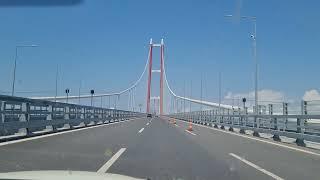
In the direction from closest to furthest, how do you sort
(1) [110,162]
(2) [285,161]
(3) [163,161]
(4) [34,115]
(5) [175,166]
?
(5) [175,166] < (1) [110,162] < (3) [163,161] < (2) [285,161] < (4) [34,115]

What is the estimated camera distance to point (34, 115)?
19.5m

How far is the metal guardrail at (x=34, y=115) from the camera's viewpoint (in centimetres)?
1648

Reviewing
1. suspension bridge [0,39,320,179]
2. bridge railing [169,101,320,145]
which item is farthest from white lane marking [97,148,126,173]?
bridge railing [169,101,320,145]

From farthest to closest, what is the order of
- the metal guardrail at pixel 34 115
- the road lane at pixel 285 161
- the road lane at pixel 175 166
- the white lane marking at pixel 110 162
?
the metal guardrail at pixel 34 115
the road lane at pixel 285 161
the white lane marking at pixel 110 162
the road lane at pixel 175 166

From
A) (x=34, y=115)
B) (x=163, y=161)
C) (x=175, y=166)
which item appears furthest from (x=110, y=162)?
(x=34, y=115)

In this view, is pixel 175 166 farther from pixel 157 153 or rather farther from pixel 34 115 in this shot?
pixel 34 115

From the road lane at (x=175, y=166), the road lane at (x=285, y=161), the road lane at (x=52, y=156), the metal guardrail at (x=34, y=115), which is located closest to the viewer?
the road lane at (x=175, y=166)

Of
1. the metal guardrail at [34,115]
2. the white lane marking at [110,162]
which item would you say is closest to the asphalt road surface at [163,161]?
the white lane marking at [110,162]

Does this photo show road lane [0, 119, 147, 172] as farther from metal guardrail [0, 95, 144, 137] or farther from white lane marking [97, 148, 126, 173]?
metal guardrail [0, 95, 144, 137]

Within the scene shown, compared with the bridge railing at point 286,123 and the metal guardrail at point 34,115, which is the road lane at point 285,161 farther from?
the metal guardrail at point 34,115

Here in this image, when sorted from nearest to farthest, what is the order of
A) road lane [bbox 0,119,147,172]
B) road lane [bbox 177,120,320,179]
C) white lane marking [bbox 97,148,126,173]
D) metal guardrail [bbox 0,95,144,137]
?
white lane marking [bbox 97,148,126,173], road lane [bbox 0,119,147,172], road lane [bbox 177,120,320,179], metal guardrail [bbox 0,95,144,137]

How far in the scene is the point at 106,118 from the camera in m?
42.9

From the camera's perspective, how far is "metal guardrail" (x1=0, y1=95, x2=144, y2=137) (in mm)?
16484

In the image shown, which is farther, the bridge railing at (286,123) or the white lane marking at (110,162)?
the bridge railing at (286,123)
